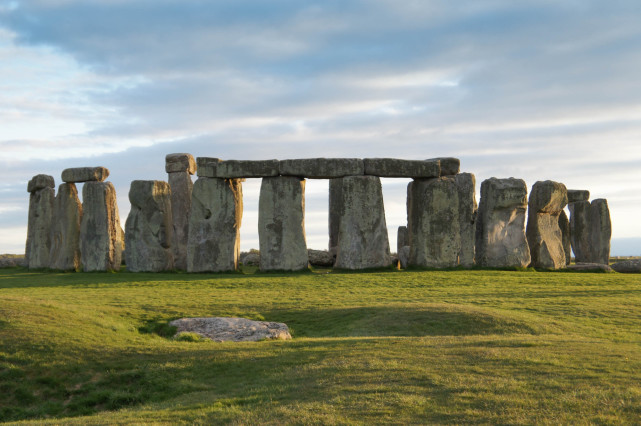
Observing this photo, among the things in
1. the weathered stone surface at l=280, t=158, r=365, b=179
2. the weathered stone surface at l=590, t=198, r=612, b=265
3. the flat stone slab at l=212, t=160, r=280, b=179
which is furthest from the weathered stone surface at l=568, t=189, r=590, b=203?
the flat stone slab at l=212, t=160, r=280, b=179

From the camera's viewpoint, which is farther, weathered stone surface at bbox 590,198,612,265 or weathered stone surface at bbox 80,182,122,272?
weathered stone surface at bbox 590,198,612,265

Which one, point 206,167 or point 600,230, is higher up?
point 206,167

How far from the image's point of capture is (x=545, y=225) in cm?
3438

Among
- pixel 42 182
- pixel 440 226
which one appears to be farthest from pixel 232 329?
pixel 42 182

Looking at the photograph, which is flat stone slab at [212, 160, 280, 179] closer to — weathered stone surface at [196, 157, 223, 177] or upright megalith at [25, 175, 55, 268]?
weathered stone surface at [196, 157, 223, 177]

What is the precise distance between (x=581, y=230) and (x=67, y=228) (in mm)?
28063

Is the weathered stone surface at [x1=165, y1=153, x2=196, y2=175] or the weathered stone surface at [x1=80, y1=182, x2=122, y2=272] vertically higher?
the weathered stone surface at [x1=165, y1=153, x2=196, y2=175]

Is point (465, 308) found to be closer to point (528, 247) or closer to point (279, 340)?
point (279, 340)

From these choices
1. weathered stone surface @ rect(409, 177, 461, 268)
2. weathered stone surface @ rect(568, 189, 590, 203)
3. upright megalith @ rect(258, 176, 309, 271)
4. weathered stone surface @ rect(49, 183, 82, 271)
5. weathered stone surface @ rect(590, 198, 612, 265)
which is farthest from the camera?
weathered stone surface @ rect(568, 189, 590, 203)

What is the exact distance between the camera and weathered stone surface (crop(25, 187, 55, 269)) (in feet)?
114

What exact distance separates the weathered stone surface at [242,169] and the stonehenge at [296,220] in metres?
0.04

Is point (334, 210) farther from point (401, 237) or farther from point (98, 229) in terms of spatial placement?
point (98, 229)

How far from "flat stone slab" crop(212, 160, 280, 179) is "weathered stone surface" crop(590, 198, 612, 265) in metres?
20.4

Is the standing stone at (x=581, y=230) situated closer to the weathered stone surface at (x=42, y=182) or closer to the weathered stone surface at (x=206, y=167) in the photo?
the weathered stone surface at (x=206, y=167)
